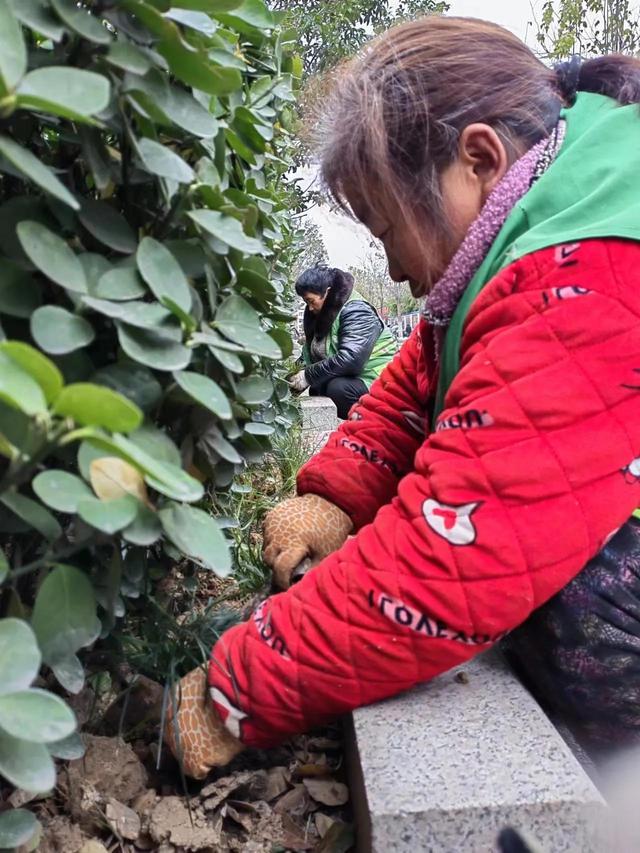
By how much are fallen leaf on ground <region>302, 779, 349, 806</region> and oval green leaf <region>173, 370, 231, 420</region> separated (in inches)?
25.8

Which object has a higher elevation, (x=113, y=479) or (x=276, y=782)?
(x=113, y=479)

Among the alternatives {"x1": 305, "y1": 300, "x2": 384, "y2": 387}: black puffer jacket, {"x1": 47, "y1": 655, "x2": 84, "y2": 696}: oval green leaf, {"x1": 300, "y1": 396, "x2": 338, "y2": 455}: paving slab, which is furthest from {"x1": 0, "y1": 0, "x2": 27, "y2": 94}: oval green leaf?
{"x1": 305, "y1": 300, "x2": 384, "y2": 387}: black puffer jacket

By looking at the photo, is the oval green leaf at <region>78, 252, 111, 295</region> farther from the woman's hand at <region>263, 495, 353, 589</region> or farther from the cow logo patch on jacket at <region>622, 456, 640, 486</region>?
the woman's hand at <region>263, 495, 353, 589</region>

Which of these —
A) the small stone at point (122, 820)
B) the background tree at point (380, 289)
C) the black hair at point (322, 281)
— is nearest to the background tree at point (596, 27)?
the black hair at point (322, 281)

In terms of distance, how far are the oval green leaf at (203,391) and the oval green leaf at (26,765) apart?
275 mm

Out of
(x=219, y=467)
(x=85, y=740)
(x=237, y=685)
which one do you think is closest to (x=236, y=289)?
(x=219, y=467)

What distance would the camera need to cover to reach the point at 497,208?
3.72 ft

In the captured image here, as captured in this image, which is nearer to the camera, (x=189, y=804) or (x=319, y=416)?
(x=189, y=804)

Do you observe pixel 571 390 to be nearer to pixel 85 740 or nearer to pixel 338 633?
pixel 338 633

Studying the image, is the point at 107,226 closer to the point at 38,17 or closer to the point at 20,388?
the point at 38,17

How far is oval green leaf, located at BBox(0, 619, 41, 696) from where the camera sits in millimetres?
499

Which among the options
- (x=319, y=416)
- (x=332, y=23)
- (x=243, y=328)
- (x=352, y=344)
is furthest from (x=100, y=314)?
(x=332, y=23)

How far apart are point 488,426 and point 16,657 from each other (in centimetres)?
61

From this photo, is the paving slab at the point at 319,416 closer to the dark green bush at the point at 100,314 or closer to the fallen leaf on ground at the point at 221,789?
the fallen leaf on ground at the point at 221,789
